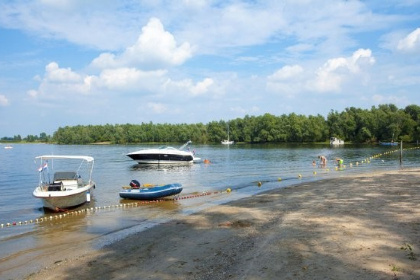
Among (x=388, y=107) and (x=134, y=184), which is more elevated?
(x=388, y=107)

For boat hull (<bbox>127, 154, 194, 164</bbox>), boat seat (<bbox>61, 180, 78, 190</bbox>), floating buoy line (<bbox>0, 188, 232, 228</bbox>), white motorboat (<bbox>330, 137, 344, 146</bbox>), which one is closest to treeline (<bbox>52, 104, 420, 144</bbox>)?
white motorboat (<bbox>330, 137, 344, 146</bbox>)

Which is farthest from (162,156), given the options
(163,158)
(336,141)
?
(336,141)

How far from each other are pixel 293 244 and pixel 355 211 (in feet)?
19.5

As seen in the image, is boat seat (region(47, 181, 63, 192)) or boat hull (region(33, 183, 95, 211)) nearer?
boat hull (region(33, 183, 95, 211))

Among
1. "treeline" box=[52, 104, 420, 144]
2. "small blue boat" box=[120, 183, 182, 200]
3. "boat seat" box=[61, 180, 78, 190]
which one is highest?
"treeline" box=[52, 104, 420, 144]

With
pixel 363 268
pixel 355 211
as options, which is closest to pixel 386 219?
A: pixel 355 211

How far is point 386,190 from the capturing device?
2281 cm

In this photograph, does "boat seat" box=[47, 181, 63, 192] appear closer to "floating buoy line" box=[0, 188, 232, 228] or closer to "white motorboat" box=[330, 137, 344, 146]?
"floating buoy line" box=[0, 188, 232, 228]

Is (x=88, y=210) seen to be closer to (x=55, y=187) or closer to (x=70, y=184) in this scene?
(x=55, y=187)

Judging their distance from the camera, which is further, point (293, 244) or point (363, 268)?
point (293, 244)

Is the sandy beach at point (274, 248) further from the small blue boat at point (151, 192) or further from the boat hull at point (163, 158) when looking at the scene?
Result: the boat hull at point (163, 158)

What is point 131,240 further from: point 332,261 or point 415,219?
point 415,219

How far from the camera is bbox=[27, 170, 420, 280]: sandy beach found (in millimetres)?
9445

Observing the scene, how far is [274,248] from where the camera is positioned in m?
11.4
